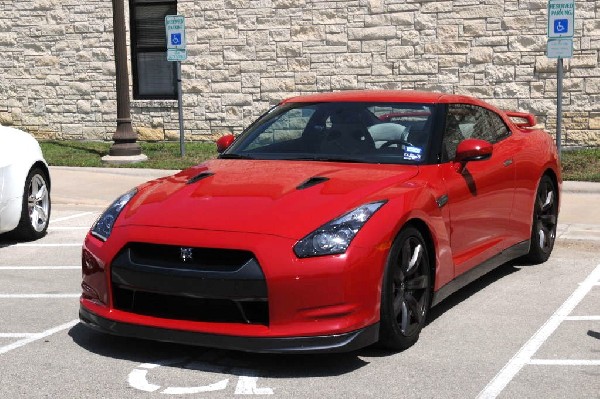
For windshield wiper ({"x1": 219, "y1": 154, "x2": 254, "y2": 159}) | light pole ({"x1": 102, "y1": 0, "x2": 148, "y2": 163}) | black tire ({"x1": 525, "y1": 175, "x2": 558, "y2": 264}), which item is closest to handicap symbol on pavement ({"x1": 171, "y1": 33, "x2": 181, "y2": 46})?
light pole ({"x1": 102, "y1": 0, "x2": 148, "y2": 163})

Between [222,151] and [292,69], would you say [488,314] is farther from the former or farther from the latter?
[292,69]

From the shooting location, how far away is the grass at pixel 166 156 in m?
14.2

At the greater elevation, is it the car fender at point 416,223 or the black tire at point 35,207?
the car fender at point 416,223

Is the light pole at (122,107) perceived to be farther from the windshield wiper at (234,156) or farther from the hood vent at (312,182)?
the hood vent at (312,182)

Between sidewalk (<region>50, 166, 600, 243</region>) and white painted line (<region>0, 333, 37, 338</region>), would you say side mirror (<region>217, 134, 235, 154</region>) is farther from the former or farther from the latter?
sidewalk (<region>50, 166, 600, 243</region>)

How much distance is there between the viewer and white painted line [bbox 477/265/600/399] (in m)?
5.17

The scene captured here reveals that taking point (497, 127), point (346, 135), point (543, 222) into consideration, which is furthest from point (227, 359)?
point (543, 222)

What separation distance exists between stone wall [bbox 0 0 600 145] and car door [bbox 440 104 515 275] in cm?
843

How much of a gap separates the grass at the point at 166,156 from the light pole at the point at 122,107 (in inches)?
10.6

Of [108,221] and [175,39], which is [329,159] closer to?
[108,221]

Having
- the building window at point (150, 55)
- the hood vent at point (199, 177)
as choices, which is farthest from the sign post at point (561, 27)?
the hood vent at point (199, 177)

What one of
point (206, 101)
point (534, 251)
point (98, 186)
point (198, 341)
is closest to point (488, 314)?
point (534, 251)

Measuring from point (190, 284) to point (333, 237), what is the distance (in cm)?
78

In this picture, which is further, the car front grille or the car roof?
the car roof
